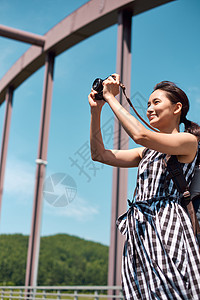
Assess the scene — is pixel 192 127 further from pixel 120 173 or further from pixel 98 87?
pixel 120 173

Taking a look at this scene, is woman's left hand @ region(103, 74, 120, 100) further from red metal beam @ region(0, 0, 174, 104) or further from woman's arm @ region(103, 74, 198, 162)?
red metal beam @ region(0, 0, 174, 104)

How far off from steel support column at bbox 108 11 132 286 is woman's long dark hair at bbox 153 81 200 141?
3.02m

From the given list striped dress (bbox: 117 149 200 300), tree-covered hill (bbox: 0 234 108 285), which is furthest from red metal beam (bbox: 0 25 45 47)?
tree-covered hill (bbox: 0 234 108 285)

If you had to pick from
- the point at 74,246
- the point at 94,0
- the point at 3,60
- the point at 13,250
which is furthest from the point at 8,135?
the point at 74,246

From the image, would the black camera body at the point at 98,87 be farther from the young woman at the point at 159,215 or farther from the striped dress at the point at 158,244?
the striped dress at the point at 158,244

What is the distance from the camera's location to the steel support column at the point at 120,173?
4.57 meters

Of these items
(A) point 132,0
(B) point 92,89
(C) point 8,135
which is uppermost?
(A) point 132,0

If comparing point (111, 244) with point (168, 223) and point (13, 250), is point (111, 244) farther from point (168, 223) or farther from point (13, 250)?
point (13, 250)

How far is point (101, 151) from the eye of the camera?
1415mm

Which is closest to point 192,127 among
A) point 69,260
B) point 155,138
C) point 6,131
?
point 155,138

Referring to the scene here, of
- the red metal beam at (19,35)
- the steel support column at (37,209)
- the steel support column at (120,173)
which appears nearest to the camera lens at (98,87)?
the steel support column at (120,173)

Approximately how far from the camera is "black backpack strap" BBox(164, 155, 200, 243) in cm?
112

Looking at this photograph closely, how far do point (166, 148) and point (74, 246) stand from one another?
78.8 feet

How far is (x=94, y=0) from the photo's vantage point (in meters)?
5.87
